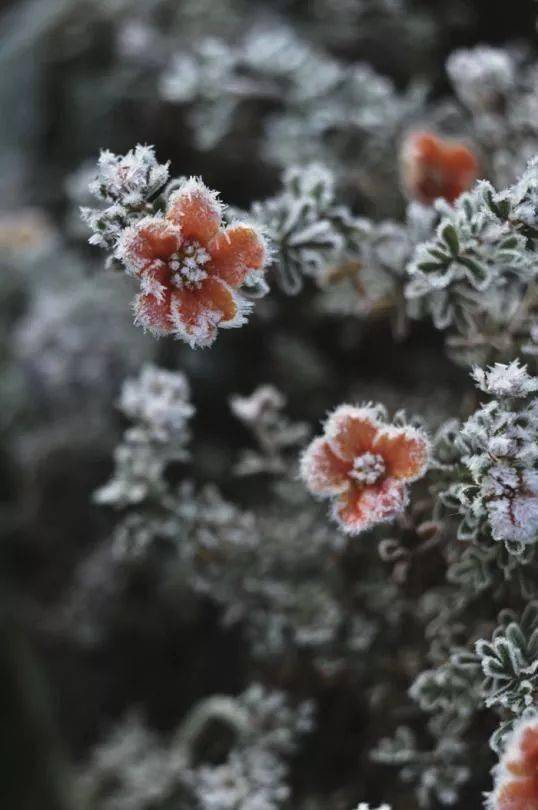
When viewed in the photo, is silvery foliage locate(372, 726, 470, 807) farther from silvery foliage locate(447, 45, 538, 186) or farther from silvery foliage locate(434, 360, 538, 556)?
silvery foliage locate(447, 45, 538, 186)

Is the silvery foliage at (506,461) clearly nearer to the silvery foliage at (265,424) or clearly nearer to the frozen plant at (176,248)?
the frozen plant at (176,248)

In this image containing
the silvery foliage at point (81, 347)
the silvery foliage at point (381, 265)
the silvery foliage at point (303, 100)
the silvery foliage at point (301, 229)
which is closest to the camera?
the silvery foliage at point (301, 229)

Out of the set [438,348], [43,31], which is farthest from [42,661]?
[43,31]

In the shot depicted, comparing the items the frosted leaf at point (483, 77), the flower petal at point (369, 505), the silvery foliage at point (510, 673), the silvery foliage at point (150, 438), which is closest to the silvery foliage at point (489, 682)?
the silvery foliage at point (510, 673)

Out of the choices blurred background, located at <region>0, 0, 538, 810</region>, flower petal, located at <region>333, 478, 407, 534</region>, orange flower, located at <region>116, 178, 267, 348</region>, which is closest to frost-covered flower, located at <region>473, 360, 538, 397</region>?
flower petal, located at <region>333, 478, 407, 534</region>

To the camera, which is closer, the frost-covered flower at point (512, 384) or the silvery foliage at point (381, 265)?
the frost-covered flower at point (512, 384)

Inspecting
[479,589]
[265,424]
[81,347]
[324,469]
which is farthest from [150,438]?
[81,347]

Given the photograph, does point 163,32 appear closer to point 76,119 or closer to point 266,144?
point 76,119
